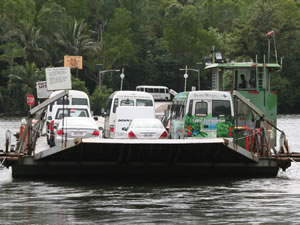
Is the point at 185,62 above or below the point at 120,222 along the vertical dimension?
above

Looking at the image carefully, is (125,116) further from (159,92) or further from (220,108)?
(159,92)

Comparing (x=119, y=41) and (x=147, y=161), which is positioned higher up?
(x=119, y=41)

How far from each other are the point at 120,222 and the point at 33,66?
9372cm

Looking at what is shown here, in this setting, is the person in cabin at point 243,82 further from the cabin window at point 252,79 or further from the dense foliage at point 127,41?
the dense foliage at point 127,41

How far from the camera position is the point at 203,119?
3288 centimetres

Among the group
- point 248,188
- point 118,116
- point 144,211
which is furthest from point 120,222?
point 118,116

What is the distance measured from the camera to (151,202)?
22.7m

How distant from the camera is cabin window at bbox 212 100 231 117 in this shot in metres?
32.8

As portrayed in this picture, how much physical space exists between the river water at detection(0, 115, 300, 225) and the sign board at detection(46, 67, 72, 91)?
2.65 meters

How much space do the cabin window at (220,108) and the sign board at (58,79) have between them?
6.82m

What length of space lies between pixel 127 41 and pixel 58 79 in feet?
339

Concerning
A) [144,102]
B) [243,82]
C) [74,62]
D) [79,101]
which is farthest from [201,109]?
[74,62]

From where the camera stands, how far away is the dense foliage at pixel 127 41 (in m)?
117

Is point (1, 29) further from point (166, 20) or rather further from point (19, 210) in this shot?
point (19, 210)
